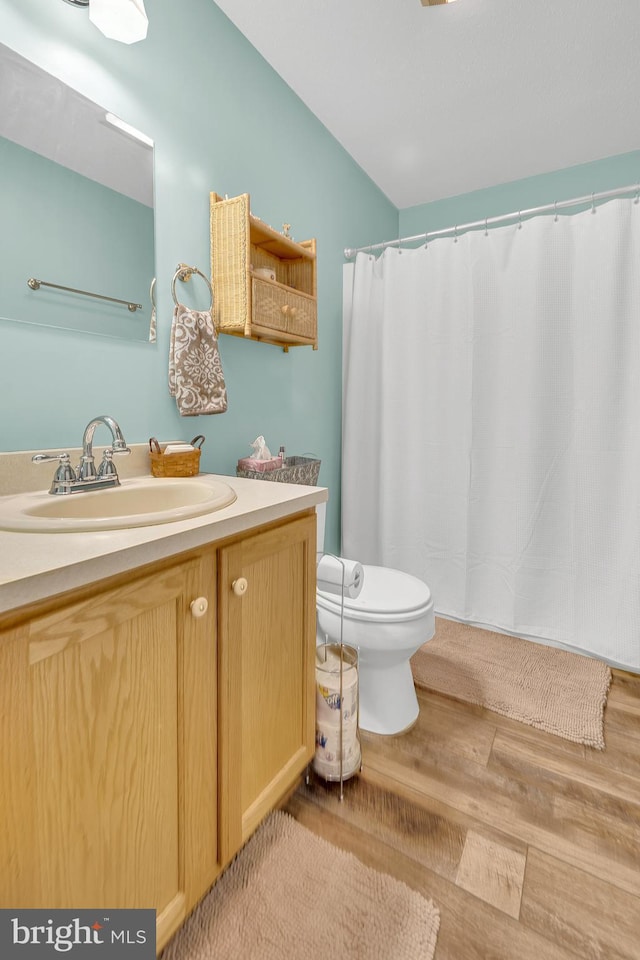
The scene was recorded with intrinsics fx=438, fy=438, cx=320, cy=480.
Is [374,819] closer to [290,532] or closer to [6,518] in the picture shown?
[290,532]

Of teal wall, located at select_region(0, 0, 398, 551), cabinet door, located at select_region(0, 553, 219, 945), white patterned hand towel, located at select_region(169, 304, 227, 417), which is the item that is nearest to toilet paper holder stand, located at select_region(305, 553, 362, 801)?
cabinet door, located at select_region(0, 553, 219, 945)

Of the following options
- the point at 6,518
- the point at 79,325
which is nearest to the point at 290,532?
the point at 6,518

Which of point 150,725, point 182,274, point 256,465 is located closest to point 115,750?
point 150,725

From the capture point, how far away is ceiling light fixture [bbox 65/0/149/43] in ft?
3.43

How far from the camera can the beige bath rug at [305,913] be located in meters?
0.85

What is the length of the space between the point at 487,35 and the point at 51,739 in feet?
7.68

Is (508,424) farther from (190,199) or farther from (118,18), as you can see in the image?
(118,18)

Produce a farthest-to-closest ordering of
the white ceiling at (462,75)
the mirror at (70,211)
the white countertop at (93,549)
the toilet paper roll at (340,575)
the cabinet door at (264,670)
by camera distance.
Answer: the white ceiling at (462,75), the toilet paper roll at (340,575), the mirror at (70,211), the cabinet door at (264,670), the white countertop at (93,549)

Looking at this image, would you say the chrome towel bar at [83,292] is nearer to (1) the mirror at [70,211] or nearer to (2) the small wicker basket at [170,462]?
Result: (1) the mirror at [70,211]

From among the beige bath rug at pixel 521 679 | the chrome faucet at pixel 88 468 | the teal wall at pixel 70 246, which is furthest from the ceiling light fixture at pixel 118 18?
the beige bath rug at pixel 521 679

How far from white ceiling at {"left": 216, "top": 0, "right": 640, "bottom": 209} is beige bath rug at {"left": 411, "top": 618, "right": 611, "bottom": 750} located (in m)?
2.34

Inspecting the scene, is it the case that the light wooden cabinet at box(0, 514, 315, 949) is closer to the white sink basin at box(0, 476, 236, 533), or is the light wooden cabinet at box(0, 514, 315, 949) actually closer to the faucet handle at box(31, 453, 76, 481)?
the white sink basin at box(0, 476, 236, 533)

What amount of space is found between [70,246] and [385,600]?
131 centimetres

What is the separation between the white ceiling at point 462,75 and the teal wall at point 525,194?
0.19 ft
